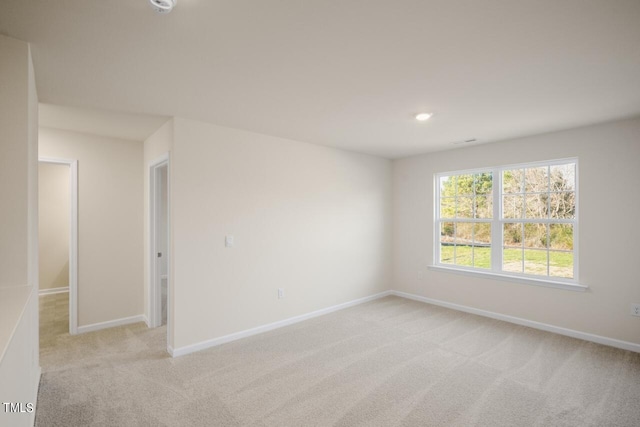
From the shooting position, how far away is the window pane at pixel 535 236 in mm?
4008

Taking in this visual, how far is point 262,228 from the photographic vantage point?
3879mm

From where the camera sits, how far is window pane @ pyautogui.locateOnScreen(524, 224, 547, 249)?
401 cm

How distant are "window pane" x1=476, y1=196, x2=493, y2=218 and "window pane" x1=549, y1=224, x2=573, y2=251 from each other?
2.54 ft

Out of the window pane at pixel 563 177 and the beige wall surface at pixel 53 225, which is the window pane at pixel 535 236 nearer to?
the window pane at pixel 563 177

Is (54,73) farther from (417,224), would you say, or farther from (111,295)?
(417,224)

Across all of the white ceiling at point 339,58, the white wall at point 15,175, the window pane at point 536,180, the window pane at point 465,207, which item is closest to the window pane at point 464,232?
the window pane at point 465,207

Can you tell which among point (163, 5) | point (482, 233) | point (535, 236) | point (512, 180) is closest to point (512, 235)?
point (535, 236)

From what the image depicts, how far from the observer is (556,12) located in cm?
156

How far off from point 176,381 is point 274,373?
830 mm

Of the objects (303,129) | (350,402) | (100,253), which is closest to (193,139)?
(303,129)

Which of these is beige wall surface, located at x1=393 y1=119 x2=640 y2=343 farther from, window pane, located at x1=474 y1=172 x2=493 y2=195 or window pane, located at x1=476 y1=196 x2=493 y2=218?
window pane, located at x1=476 y1=196 x2=493 y2=218

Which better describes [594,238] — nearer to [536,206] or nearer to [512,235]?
[536,206]

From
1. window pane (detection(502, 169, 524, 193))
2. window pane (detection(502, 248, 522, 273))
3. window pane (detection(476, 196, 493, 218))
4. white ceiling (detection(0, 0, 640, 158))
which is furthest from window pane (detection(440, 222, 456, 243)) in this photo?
white ceiling (detection(0, 0, 640, 158))

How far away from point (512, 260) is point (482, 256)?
0.40 m
